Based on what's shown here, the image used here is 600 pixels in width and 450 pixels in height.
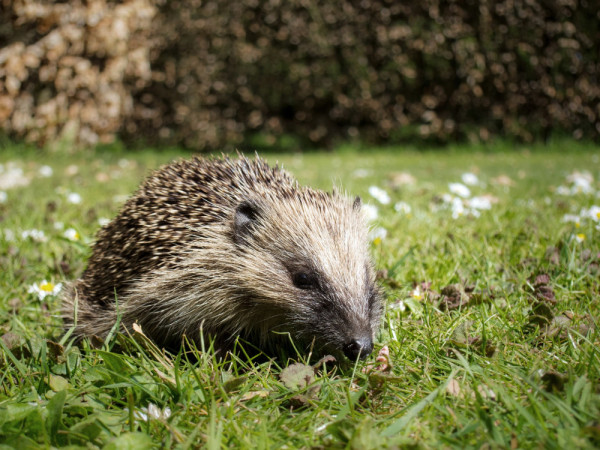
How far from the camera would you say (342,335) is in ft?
8.04

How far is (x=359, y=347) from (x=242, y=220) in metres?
1.02

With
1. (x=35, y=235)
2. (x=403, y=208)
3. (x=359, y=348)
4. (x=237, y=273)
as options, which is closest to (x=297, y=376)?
(x=359, y=348)

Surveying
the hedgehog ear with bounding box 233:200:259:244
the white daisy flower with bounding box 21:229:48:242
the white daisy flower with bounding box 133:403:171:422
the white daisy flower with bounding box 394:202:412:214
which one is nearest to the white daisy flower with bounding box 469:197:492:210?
the white daisy flower with bounding box 394:202:412:214

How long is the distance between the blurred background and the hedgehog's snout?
33.1 ft

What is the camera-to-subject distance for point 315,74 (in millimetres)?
11758

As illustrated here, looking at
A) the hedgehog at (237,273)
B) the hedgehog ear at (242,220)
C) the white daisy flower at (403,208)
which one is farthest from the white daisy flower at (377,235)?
the hedgehog ear at (242,220)

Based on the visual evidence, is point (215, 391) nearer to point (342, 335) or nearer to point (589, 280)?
point (342, 335)

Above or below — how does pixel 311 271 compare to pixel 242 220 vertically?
below

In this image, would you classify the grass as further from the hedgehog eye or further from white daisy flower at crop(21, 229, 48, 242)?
the hedgehog eye

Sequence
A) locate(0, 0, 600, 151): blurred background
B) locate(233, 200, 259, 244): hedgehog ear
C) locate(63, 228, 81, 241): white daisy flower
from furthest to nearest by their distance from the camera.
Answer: locate(0, 0, 600, 151): blurred background
locate(63, 228, 81, 241): white daisy flower
locate(233, 200, 259, 244): hedgehog ear

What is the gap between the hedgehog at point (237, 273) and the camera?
262 centimetres

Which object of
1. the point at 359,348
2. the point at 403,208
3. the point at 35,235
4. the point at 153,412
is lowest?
the point at 153,412

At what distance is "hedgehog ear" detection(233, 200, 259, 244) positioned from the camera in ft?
9.58

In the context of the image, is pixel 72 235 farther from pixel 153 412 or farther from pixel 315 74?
pixel 315 74
